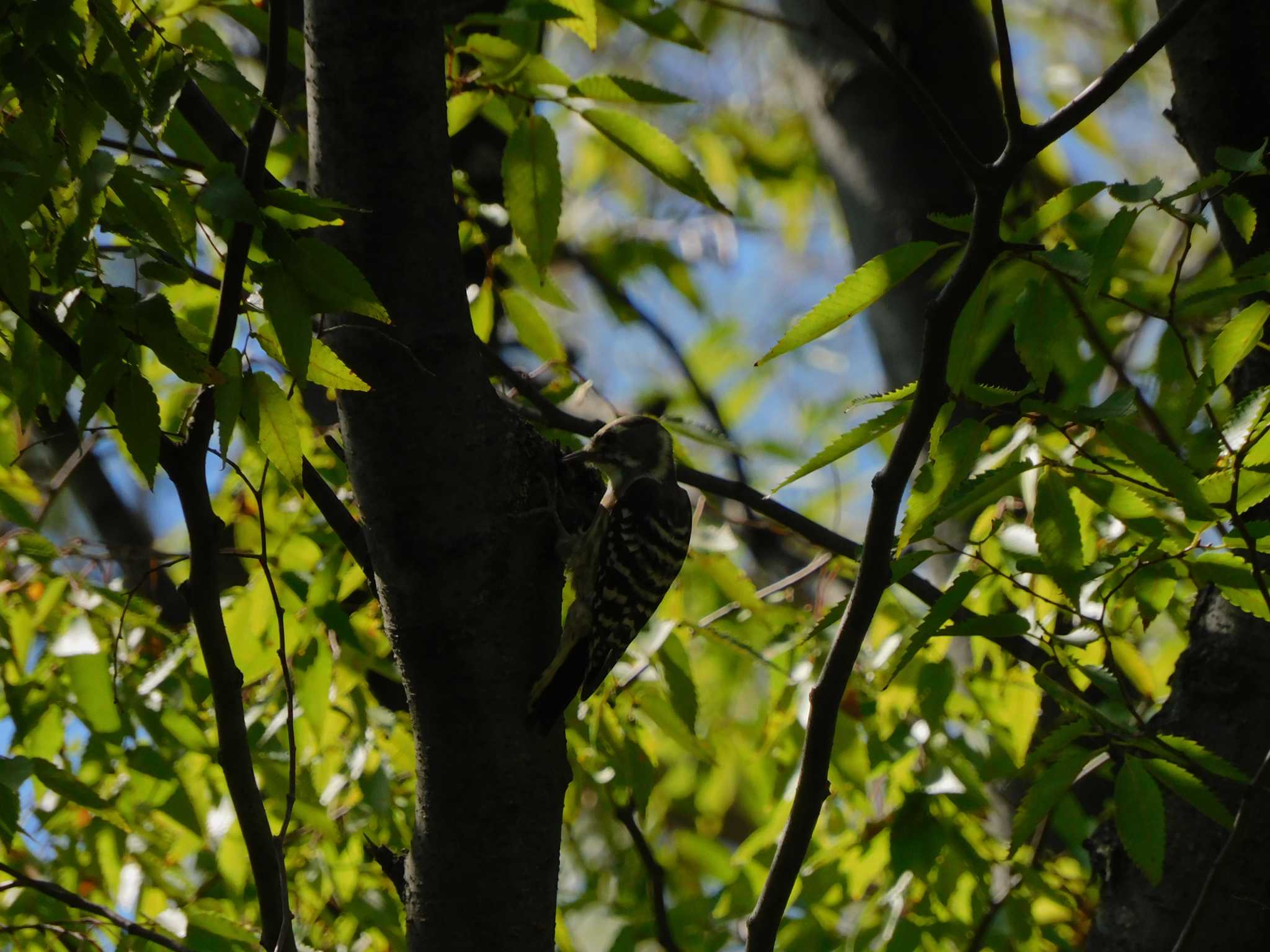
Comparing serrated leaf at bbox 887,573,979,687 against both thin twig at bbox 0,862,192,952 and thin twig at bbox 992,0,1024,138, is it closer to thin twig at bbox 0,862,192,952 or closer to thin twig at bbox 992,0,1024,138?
thin twig at bbox 992,0,1024,138

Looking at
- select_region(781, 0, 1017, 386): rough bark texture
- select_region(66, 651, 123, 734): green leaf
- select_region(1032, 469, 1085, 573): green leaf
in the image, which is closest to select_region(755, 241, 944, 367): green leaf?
select_region(1032, 469, 1085, 573): green leaf

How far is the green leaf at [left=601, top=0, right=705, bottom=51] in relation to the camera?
2.04 m

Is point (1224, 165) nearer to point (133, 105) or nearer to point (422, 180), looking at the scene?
point (422, 180)

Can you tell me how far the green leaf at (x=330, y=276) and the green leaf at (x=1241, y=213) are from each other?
1.23 m

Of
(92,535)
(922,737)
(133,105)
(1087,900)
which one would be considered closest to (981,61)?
(922,737)

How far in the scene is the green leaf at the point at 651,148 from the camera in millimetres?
1992

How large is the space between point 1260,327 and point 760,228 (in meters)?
3.83

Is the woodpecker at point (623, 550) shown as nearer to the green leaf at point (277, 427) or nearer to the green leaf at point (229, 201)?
the green leaf at point (277, 427)

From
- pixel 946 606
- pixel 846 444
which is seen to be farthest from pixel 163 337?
pixel 946 606

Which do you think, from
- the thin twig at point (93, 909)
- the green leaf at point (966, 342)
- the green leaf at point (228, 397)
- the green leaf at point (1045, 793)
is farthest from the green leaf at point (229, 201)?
the green leaf at point (1045, 793)

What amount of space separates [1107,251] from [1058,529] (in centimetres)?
42

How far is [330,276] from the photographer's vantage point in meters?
1.49

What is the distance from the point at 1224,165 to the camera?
67.2 inches

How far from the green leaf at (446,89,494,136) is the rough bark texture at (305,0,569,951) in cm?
18
